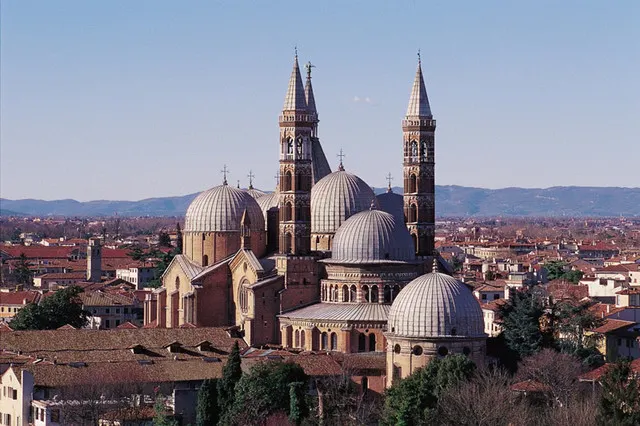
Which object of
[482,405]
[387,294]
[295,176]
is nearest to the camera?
[482,405]

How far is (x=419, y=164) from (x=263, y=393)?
1377cm

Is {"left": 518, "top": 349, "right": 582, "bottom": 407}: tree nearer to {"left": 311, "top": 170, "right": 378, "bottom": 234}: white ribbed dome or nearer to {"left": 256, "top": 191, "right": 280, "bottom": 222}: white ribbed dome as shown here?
{"left": 311, "top": 170, "right": 378, "bottom": 234}: white ribbed dome

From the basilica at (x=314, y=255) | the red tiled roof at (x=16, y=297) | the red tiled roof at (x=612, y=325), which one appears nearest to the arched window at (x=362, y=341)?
the basilica at (x=314, y=255)

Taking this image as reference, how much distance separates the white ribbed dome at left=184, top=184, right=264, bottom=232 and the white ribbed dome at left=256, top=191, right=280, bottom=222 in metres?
0.76

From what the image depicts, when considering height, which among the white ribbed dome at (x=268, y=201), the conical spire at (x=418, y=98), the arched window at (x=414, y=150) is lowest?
the white ribbed dome at (x=268, y=201)

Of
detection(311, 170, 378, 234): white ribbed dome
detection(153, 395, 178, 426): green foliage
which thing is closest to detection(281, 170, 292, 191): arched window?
detection(311, 170, 378, 234): white ribbed dome

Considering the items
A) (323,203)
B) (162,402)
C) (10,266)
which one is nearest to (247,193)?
(323,203)

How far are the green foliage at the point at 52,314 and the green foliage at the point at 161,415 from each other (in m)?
17.2

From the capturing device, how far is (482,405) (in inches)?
1500

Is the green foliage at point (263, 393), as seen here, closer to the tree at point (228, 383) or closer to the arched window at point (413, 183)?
the tree at point (228, 383)

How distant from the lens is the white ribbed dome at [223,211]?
53438 millimetres

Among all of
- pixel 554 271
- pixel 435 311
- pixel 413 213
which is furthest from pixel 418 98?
pixel 554 271

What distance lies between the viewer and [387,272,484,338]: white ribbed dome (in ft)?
146

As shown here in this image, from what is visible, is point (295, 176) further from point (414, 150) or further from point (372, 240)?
point (414, 150)
